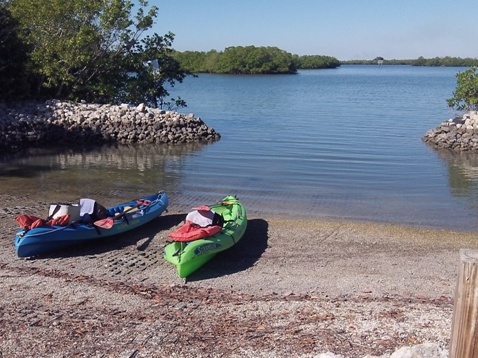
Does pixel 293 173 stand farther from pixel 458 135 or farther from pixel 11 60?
pixel 11 60

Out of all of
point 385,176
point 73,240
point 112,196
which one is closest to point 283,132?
point 385,176

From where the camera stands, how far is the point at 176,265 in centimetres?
934

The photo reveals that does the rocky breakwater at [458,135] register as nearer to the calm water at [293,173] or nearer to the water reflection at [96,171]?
the calm water at [293,173]

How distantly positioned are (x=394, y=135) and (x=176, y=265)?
21678 mm

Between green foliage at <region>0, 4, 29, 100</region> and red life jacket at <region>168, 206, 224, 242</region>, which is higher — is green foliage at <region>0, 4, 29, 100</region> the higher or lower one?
the higher one

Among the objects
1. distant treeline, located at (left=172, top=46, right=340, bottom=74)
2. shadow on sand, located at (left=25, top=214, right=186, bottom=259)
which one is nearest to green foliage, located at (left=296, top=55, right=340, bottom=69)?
distant treeline, located at (left=172, top=46, right=340, bottom=74)

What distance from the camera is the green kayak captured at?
9.23m

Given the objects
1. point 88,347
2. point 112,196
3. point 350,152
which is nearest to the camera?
point 88,347

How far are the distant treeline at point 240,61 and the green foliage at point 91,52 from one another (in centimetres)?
7484

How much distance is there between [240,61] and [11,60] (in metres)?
85.2

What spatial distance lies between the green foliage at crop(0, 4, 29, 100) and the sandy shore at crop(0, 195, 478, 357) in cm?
1458

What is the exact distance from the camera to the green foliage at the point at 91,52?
26.5 metres

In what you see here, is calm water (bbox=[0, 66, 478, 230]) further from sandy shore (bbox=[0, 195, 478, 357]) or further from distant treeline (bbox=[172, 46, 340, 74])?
distant treeline (bbox=[172, 46, 340, 74])

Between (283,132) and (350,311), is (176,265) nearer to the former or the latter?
(350,311)
